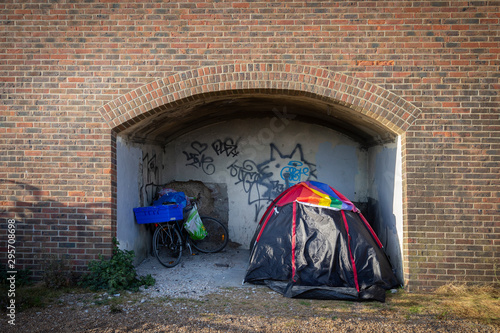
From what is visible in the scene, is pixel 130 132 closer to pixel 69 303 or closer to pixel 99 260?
pixel 99 260

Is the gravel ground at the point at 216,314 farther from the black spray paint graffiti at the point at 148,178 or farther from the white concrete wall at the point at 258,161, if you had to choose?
the white concrete wall at the point at 258,161

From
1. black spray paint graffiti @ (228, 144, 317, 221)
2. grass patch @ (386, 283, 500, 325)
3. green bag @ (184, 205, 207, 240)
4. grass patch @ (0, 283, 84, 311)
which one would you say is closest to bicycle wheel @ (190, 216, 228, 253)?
green bag @ (184, 205, 207, 240)

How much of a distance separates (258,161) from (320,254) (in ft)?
10.9

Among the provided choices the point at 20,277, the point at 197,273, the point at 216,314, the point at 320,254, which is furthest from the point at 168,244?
the point at 320,254

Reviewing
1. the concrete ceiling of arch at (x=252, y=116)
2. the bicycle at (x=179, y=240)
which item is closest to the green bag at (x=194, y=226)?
the bicycle at (x=179, y=240)

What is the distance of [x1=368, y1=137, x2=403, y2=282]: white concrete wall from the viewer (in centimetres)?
619

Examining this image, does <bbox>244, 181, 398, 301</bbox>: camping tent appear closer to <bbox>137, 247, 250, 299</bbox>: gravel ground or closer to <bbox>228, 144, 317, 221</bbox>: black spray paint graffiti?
<bbox>137, 247, 250, 299</bbox>: gravel ground

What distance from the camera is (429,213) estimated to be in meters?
5.80

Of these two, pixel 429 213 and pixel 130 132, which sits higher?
pixel 130 132

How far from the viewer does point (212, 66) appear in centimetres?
591

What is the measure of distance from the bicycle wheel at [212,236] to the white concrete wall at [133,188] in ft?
3.79

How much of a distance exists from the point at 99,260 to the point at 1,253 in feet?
4.84

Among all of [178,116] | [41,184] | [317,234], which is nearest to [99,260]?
[41,184]

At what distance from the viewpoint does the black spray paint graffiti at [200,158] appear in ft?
29.1
